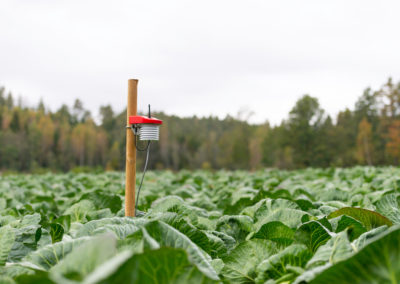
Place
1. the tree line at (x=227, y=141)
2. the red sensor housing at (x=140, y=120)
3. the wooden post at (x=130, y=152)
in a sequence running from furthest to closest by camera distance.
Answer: the tree line at (x=227, y=141), the wooden post at (x=130, y=152), the red sensor housing at (x=140, y=120)

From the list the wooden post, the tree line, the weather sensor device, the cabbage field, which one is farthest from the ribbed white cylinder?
the tree line

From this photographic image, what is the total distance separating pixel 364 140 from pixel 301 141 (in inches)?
312

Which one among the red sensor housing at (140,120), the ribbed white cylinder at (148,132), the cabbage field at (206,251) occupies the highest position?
the red sensor housing at (140,120)

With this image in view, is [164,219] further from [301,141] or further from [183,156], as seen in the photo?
[183,156]

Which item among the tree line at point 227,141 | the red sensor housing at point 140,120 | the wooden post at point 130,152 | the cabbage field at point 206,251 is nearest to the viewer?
the cabbage field at point 206,251

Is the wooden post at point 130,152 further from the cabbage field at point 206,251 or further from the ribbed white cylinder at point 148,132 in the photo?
the cabbage field at point 206,251

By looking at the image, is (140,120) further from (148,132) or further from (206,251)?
(206,251)

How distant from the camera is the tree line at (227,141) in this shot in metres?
41.6

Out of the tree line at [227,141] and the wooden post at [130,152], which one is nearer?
the wooden post at [130,152]

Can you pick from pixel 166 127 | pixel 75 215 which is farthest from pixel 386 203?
pixel 166 127

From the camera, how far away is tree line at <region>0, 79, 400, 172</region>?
41562mm

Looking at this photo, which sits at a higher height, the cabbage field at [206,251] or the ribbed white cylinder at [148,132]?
the ribbed white cylinder at [148,132]

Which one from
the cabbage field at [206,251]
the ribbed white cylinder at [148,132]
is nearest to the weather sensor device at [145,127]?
the ribbed white cylinder at [148,132]

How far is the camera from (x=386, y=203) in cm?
253
